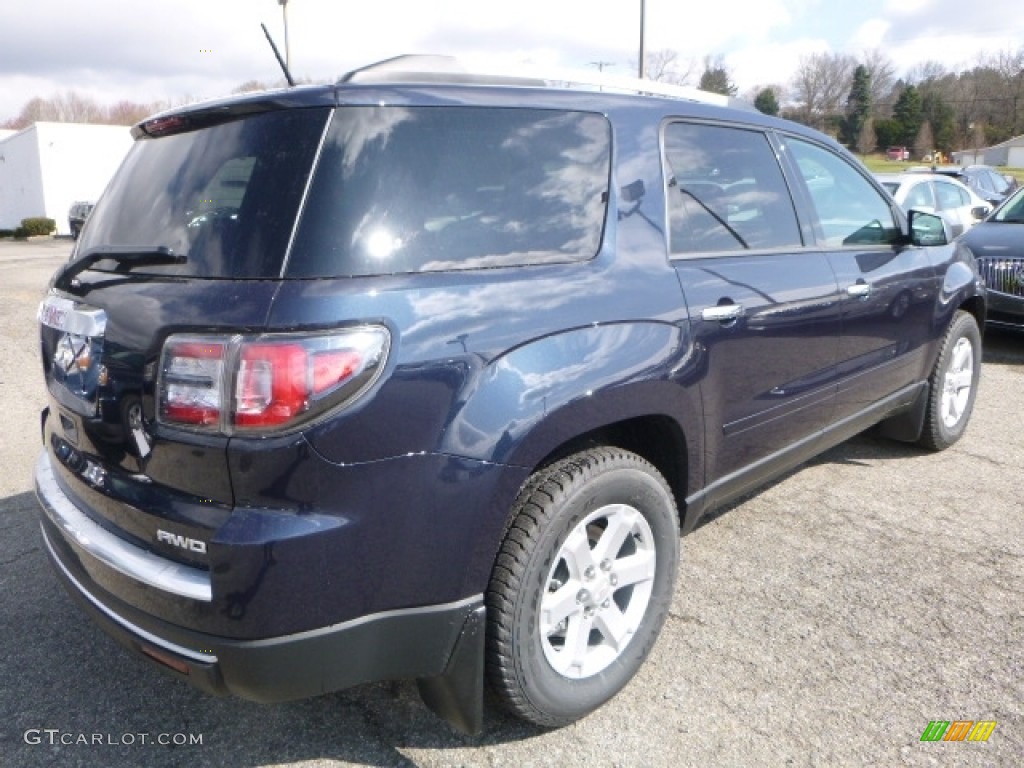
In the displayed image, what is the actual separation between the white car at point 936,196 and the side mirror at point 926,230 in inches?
256

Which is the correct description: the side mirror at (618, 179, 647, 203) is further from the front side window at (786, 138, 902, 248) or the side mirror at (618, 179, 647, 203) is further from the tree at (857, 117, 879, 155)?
the tree at (857, 117, 879, 155)

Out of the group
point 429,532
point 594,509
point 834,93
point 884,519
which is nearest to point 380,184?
point 429,532

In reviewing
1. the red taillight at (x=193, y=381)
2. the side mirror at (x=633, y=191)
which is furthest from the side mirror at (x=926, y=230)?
the red taillight at (x=193, y=381)

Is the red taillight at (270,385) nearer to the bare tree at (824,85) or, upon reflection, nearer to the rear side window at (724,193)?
the rear side window at (724,193)

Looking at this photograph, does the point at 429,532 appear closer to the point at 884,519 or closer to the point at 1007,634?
the point at 1007,634

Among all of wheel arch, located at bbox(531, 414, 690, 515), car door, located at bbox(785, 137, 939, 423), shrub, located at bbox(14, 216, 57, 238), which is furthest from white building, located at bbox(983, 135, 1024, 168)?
wheel arch, located at bbox(531, 414, 690, 515)

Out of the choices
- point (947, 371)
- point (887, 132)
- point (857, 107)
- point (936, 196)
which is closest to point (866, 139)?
point (857, 107)

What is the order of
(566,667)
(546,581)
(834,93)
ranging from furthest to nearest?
(834,93) < (566,667) < (546,581)

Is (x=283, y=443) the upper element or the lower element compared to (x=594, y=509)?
upper

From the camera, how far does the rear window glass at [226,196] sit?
1981mm

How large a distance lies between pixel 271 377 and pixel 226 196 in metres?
0.56

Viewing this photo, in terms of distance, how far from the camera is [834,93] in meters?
62.6

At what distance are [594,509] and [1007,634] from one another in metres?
1.67
